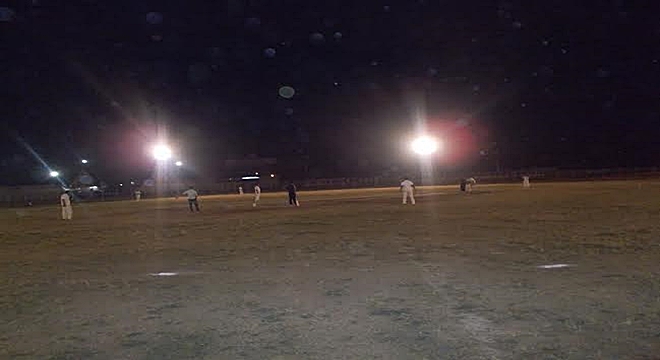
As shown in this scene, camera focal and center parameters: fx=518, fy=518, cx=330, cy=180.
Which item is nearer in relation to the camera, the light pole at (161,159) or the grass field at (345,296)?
the grass field at (345,296)

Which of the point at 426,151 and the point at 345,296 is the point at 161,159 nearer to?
the point at 426,151

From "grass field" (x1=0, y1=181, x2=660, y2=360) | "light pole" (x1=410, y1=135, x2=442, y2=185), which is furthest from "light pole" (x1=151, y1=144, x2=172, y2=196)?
"grass field" (x1=0, y1=181, x2=660, y2=360)

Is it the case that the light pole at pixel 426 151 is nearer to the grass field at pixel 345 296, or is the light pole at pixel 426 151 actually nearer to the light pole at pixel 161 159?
the light pole at pixel 161 159

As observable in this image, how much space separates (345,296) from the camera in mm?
6758

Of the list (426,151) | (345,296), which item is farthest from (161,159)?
(345,296)

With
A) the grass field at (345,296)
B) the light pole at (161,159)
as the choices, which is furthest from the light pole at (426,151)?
the grass field at (345,296)

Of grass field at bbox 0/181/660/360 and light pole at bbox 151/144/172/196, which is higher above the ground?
light pole at bbox 151/144/172/196

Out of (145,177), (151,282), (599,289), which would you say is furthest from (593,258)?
(145,177)

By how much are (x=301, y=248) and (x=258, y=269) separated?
7.87ft

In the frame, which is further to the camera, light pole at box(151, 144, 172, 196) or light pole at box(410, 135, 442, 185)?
light pole at box(410, 135, 442, 185)

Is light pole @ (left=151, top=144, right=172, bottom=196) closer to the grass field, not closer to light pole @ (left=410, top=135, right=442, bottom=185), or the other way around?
light pole @ (left=410, top=135, right=442, bottom=185)

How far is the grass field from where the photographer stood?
4852 mm

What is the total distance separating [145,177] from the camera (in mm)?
68688

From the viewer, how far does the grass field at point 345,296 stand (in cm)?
485
